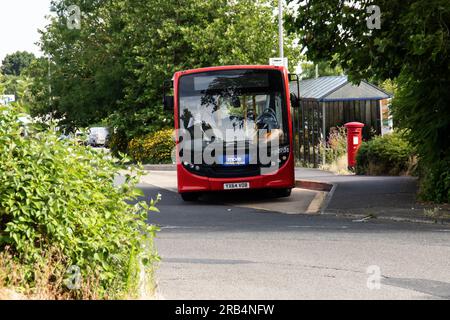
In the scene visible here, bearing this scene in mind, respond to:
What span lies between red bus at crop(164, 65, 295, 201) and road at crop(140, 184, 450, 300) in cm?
308

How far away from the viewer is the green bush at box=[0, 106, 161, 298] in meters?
7.11

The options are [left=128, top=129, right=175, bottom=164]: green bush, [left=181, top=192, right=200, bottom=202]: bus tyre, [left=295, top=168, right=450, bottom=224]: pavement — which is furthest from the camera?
[left=128, top=129, right=175, bottom=164]: green bush

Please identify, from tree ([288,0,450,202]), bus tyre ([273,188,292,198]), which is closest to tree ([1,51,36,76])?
bus tyre ([273,188,292,198])

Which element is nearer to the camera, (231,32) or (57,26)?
(231,32)

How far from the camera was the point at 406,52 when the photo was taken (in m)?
Answer: 15.5

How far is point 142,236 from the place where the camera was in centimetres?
783

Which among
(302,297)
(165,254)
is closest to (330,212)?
(165,254)

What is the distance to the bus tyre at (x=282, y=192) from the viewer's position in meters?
21.0

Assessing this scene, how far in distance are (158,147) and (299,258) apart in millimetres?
30914

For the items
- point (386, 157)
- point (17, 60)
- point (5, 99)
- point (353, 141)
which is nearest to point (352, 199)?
point (386, 157)

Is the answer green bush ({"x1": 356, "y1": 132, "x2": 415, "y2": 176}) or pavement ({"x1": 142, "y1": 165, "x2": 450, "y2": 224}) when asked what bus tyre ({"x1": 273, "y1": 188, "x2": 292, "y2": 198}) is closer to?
pavement ({"x1": 142, "y1": 165, "x2": 450, "y2": 224})

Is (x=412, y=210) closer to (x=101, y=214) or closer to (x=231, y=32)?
(x=101, y=214)

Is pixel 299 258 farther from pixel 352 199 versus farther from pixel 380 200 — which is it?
pixel 352 199
